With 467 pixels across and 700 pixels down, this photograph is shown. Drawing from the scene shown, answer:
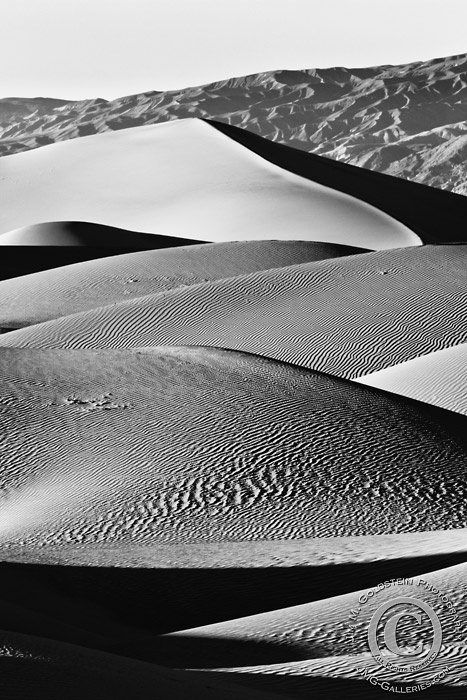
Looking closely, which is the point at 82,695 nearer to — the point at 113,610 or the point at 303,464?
the point at 113,610

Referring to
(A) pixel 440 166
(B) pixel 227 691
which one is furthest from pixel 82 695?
(A) pixel 440 166

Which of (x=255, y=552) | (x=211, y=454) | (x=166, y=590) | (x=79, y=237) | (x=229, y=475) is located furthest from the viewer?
(x=79, y=237)

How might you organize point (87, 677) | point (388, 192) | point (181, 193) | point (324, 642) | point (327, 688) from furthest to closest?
point (181, 193), point (388, 192), point (324, 642), point (327, 688), point (87, 677)

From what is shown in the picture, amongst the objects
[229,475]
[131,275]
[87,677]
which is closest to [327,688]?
[87,677]

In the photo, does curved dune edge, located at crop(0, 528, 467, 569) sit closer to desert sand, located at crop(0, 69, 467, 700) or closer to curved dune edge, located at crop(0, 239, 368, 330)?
desert sand, located at crop(0, 69, 467, 700)

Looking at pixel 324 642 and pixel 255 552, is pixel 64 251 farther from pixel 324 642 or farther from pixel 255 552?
pixel 324 642

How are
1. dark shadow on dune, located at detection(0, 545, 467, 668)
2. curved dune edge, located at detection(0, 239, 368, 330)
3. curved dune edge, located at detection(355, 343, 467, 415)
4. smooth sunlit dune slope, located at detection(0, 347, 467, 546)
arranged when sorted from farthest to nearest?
1. curved dune edge, located at detection(0, 239, 368, 330)
2. curved dune edge, located at detection(355, 343, 467, 415)
3. smooth sunlit dune slope, located at detection(0, 347, 467, 546)
4. dark shadow on dune, located at detection(0, 545, 467, 668)

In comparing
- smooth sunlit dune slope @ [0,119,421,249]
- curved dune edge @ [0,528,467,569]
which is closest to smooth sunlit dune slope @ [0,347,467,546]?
curved dune edge @ [0,528,467,569]

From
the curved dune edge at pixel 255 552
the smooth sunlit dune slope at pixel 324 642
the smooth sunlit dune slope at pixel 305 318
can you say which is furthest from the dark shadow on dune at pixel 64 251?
the smooth sunlit dune slope at pixel 324 642
